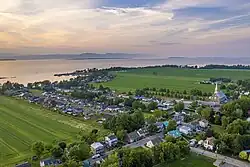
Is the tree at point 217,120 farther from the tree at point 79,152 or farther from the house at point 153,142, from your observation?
the tree at point 79,152

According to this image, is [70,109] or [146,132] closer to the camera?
[146,132]

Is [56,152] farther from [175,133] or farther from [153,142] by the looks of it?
[175,133]

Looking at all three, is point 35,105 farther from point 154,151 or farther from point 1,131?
point 154,151

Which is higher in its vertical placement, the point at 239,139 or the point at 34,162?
the point at 239,139

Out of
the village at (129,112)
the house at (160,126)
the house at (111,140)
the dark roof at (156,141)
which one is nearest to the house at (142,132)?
the village at (129,112)

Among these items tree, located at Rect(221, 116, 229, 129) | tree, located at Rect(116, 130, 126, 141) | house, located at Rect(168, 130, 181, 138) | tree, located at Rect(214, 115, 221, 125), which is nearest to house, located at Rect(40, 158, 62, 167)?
tree, located at Rect(116, 130, 126, 141)

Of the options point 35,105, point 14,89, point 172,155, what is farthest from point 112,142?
point 14,89
